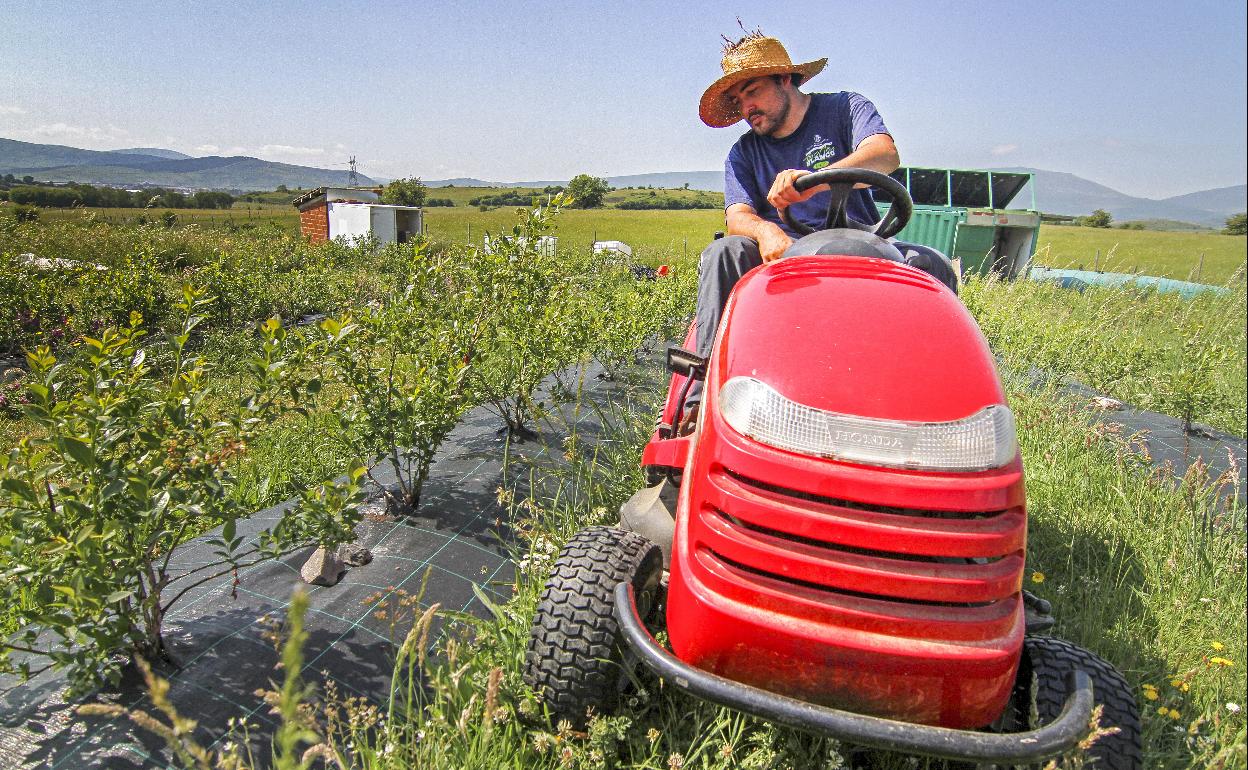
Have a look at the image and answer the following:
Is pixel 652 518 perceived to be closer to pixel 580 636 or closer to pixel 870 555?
pixel 580 636

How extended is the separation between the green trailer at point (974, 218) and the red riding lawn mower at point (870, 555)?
9.62 metres

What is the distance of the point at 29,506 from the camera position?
1.64 meters

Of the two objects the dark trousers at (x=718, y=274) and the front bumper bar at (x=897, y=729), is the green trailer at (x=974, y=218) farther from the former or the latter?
the front bumper bar at (x=897, y=729)

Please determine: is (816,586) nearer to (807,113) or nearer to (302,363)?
(302,363)

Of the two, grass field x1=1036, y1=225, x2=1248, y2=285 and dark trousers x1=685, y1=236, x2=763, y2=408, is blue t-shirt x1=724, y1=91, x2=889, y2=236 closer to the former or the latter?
dark trousers x1=685, y1=236, x2=763, y2=408

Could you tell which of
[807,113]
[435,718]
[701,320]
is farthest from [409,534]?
[807,113]

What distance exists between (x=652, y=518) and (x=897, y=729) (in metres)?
0.98

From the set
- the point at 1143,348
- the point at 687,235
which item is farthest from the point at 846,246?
the point at 687,235

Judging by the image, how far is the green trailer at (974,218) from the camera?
1057cm

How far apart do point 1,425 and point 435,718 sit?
411 cm

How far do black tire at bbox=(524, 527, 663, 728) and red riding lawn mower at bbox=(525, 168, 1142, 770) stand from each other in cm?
12

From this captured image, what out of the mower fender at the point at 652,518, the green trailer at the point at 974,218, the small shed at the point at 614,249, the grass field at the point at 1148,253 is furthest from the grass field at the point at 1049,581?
the small shed at the point at 614,249

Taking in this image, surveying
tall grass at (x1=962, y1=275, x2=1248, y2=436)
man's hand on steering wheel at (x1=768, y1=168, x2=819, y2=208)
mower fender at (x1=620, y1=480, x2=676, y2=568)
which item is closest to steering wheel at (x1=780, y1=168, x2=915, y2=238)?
man's hand on steering wheel at (x1=768, y1=168, x2=819, y2=208)

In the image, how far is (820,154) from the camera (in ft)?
9.34
